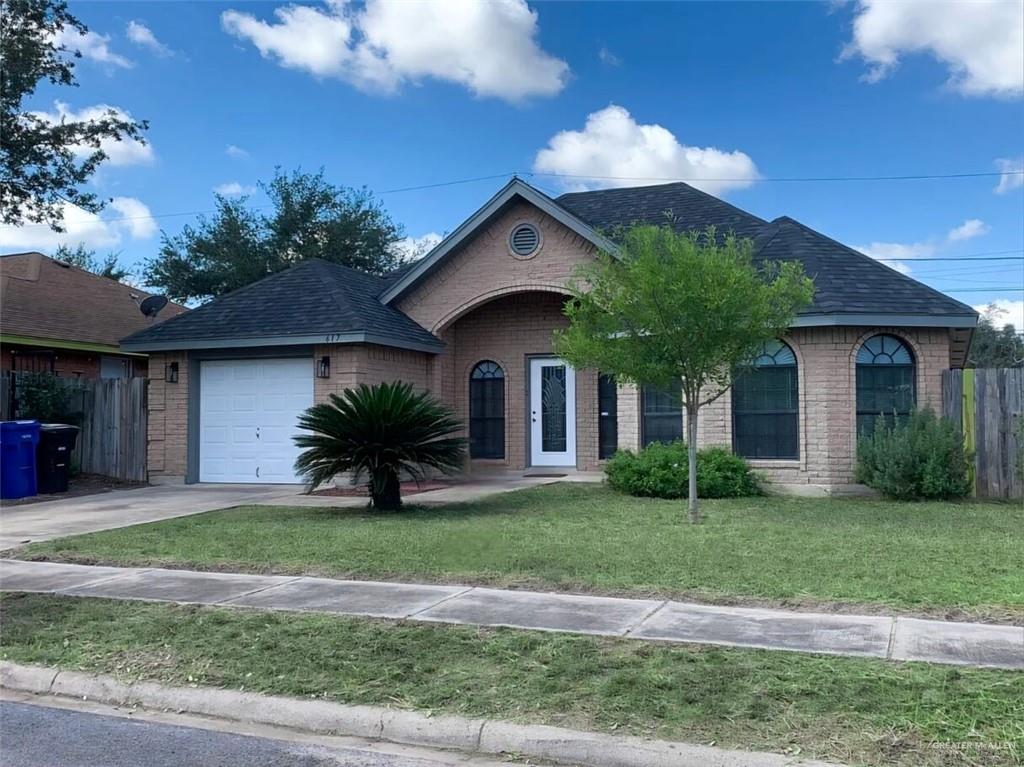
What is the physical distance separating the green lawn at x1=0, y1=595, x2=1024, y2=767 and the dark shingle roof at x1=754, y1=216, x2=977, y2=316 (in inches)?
372

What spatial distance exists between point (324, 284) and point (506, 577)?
11.0 meters

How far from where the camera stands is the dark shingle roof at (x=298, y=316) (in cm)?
1583

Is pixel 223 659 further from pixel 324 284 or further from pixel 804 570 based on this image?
pixel 324 284

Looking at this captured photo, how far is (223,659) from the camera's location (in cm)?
572

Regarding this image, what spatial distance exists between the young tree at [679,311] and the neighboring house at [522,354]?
3.54 meters

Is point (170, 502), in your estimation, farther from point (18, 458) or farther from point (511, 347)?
point (511, 347)

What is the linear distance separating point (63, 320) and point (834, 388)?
18919mm

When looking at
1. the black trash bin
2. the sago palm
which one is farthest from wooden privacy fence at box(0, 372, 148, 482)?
the sago palm

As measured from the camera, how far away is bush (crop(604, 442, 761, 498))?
44.9ft

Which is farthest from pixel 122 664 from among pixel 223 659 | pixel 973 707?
pixel 973 707

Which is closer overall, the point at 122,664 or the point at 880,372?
the point at 122,664

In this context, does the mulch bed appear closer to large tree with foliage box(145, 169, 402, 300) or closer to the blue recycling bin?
the blue recycling bin

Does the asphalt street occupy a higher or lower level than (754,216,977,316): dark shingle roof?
lower

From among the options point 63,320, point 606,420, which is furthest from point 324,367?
point 63,320
